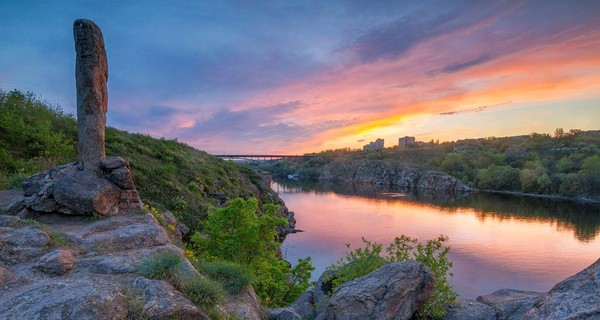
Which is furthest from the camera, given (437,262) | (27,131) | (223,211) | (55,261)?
(27,131)

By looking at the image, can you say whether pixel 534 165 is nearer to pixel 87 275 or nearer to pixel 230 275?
pixel 230 275

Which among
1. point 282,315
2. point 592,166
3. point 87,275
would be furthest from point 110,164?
point 592,166

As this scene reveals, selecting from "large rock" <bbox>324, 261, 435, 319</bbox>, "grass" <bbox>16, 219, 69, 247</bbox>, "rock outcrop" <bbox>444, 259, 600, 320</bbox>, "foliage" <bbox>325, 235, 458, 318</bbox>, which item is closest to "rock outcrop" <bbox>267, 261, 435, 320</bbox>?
"large rock" <bbox>324, 261, 435, 319</bbox>

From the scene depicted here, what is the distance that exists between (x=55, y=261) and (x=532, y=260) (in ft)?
132

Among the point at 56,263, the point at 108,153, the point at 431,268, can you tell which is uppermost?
the point at 108,153

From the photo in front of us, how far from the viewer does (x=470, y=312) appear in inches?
412

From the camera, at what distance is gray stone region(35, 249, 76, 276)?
24.7ft

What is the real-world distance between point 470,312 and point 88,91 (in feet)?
53.8

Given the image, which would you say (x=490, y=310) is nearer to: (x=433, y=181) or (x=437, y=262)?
(x=437, y=262)

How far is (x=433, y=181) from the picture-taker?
121 metres

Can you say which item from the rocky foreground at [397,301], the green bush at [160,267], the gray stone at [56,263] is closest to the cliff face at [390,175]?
the rocky foreground at [397,301]

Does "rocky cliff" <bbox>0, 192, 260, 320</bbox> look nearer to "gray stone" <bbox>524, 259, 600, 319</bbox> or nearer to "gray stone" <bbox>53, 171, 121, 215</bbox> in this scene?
"gray stone" <bbox>53, 171, 121, 215</bbox>

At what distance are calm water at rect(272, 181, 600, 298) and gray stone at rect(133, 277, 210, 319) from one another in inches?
890

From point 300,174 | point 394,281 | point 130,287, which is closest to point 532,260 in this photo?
A: point 394,281
